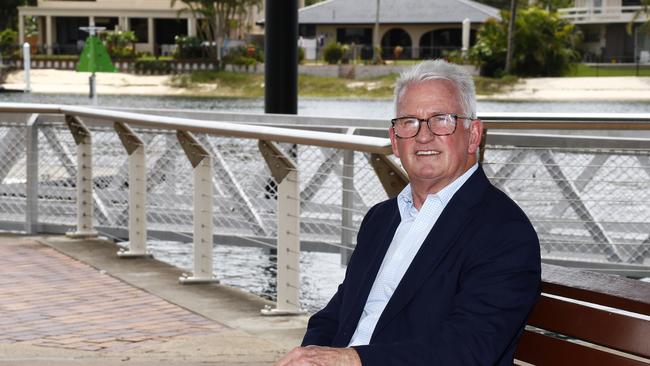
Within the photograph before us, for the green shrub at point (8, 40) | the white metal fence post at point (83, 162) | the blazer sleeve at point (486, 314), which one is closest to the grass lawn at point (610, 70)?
the green shrub at point (8, 40)

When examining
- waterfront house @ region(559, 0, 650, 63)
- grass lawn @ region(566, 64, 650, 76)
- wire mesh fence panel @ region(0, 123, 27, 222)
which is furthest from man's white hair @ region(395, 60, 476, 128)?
waterfront house @ region(559, 0, 650, 63)

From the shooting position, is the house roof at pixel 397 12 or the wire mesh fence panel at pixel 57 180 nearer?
the wire mesh fence panel at pixel 57 180

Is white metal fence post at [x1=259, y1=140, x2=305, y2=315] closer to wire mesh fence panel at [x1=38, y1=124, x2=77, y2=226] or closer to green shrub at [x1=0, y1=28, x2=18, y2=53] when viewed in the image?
wire mesh fence panel at [x1=38, y1=124, x2=77, y2=226]

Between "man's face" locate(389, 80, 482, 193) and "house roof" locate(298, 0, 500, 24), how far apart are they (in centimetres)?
5804

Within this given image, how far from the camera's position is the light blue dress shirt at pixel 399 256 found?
89.7 inches

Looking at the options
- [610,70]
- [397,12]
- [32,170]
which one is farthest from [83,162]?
[397,12]

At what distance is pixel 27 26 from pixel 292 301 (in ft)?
217

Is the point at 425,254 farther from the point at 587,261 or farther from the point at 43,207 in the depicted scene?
the point at 43,207

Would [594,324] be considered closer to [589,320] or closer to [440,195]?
[589,320]

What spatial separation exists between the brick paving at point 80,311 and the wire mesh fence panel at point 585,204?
208 cm

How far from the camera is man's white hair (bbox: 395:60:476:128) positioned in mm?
2271

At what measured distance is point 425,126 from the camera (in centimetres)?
230

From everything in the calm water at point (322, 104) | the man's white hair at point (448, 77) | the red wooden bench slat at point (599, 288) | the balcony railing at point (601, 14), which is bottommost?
the calm water at point (322, 104)

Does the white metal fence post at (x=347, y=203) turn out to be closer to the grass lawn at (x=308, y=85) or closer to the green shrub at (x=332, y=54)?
the grass lawn at (x=308, y=85)
